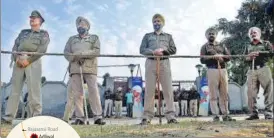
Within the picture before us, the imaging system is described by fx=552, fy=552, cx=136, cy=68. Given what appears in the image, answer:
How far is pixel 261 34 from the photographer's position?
7.56 ft

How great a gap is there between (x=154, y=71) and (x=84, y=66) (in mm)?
348

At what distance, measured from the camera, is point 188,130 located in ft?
7.72

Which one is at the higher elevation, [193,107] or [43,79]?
[43,79]

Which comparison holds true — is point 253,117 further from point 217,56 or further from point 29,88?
point 29,88

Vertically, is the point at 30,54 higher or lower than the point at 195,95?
higher

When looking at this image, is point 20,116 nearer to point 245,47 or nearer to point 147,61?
point 147,61

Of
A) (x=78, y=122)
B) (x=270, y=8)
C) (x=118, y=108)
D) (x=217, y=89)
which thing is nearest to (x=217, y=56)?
(x=217, y=89)

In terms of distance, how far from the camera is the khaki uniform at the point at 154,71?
2.50m

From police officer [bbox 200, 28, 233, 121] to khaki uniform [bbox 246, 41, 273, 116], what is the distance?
117 millimetres

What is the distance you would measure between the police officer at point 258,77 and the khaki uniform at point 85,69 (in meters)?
0.67

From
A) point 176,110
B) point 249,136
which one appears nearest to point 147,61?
point 176,110

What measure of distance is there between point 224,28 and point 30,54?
0.83m

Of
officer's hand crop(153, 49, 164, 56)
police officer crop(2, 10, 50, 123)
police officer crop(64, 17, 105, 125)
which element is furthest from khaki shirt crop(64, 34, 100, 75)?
officer's hand crop(153, 49, 164, 56)

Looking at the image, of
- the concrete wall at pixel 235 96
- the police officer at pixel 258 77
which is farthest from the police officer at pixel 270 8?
the concrete wall at pixel 235 96
